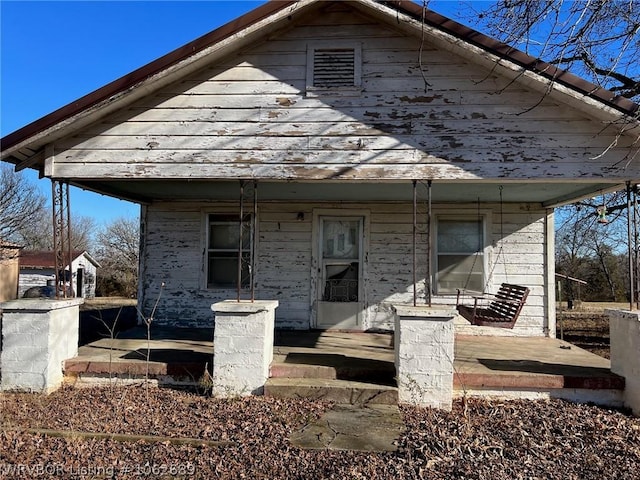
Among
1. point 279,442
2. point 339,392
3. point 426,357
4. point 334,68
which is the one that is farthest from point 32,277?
point 426,357

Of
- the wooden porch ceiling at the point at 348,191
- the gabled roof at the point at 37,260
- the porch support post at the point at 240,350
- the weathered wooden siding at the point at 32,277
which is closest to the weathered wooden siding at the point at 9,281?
the gabled roof at the point at 37,260

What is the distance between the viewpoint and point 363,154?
16.8 ft

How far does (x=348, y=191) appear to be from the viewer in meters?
6.93

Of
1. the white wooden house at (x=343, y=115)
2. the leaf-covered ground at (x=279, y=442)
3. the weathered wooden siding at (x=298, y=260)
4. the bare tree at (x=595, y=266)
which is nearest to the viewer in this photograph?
the leaf-covered ground at (x=279, y=442)

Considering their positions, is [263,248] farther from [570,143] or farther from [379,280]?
[570,143]

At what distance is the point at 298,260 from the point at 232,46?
4052mm

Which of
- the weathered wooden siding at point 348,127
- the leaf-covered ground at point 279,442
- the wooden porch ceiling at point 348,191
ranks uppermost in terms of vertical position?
the weathered wooden siding at point 348,127

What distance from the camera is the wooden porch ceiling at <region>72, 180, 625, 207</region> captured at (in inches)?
244

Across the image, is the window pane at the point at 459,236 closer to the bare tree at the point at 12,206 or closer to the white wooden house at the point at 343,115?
the white wooden house at the point at 343,115

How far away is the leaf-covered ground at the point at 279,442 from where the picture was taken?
3.27 meters

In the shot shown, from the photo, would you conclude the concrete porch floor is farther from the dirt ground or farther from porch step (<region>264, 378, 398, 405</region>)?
the dirt ground

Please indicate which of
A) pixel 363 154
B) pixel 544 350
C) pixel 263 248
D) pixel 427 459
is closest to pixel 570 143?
pixel 363 154

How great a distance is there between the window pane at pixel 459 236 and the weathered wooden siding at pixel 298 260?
0.79ft

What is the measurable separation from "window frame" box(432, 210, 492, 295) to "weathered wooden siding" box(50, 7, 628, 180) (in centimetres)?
313
